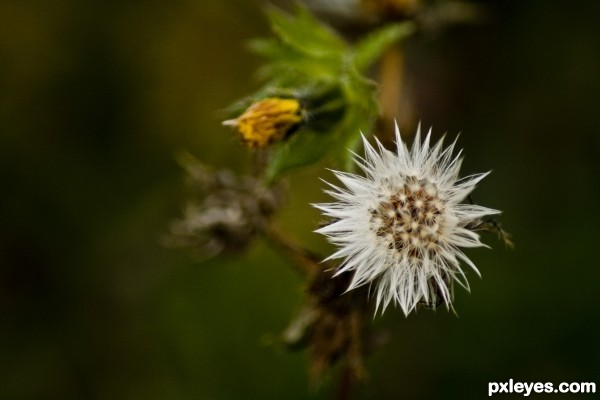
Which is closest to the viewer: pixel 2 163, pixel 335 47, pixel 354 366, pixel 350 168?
pixel 350 168

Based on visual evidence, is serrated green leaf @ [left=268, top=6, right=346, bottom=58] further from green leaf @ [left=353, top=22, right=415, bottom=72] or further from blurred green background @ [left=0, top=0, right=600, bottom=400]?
blurred green background @ [left=0, top=0, right=600, bottom=400]

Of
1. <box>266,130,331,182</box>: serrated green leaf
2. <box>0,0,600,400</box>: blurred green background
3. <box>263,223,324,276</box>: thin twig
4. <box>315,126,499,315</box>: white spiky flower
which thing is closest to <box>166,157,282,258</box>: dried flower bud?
<box>263,223,324,276</box>: thin twig

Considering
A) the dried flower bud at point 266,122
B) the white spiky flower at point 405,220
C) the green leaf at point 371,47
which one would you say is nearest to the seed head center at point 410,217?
the white spiky flower at point 405,220

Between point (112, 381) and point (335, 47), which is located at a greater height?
point (335, 47)

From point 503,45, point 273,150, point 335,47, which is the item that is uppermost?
point 503,45

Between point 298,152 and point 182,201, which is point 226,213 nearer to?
point 298,152

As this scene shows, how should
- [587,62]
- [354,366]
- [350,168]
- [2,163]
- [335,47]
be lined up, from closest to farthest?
[350,168]
[354,366]
[335,47]
[587,62]
[2,163]

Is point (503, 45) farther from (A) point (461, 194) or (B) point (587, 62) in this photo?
(A) point (461, 194)

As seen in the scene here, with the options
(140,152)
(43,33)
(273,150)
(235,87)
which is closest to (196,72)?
(235,87)

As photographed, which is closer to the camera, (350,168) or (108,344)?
(350,168)
